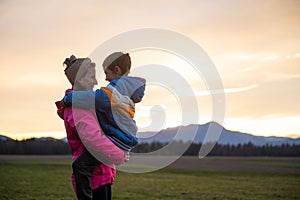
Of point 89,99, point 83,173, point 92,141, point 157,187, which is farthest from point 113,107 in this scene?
point 157,187

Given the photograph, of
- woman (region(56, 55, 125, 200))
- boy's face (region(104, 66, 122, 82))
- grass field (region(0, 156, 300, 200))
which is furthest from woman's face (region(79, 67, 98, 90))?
grass field (region(0, 156, 300, 200))

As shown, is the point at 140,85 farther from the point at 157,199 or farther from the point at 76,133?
the point at 157,199

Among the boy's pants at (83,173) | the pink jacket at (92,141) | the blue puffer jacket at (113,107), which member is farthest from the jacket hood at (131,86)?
the boy's pants at (83,173)

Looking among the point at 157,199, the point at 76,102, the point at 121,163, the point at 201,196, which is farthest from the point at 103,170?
the point at 201,196

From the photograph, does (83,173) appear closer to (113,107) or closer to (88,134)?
Result: (88,134)

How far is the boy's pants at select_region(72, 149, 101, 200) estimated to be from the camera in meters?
→ 3.62

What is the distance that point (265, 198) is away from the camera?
59.9 feet

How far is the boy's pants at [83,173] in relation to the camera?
3.62 metres

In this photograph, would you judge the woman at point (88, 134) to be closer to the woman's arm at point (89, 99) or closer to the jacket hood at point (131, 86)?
the woman's arm at point (89, 99)

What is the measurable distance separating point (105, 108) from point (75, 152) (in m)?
0.48

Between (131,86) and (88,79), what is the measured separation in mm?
377

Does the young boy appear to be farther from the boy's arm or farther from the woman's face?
the woman's face

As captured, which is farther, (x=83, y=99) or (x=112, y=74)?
(x=112, y=74)

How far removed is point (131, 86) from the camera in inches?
152
